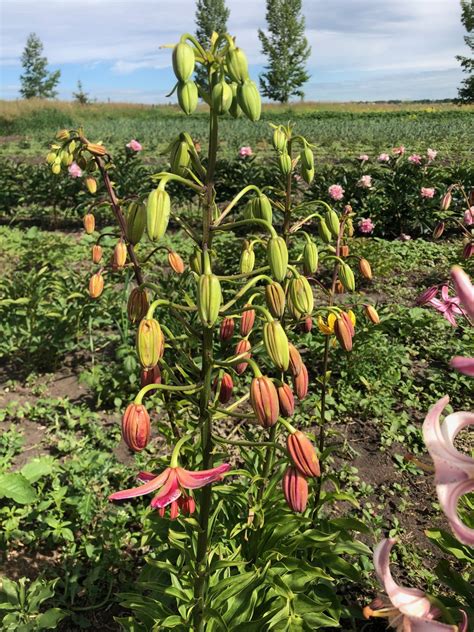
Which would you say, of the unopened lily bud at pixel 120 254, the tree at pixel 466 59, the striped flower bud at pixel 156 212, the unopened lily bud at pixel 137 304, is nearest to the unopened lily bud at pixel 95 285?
the unopened lily bud at pixel 120 254

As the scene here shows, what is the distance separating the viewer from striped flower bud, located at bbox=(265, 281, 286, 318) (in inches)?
44.4

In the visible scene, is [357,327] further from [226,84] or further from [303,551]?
[226,84]

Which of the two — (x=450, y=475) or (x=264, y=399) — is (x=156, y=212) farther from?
(x=450, y=475)

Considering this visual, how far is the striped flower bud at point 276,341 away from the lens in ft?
→ 3.42

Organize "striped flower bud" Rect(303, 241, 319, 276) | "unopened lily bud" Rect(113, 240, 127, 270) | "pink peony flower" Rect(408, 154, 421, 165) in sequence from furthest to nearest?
"pink peony flower" Rect(408, 154, 421, 165) < "unopened lily bud" Rect(113, 240, 127, 270) < "striped flower bud" Rect(303, 241, 319, 276)

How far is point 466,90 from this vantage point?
30562mm

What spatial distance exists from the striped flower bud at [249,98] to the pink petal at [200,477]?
2.38ft

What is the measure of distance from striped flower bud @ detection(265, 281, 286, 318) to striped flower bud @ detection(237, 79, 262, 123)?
362mm

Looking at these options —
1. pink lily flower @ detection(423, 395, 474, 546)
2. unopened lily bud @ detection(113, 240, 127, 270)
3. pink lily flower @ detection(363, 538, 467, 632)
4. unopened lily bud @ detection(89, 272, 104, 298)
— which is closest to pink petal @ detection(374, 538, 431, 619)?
pink lily flower @ detection(363, 538, 467, 632)

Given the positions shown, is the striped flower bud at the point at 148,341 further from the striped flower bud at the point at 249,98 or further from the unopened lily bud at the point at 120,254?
the unopened lily bud at the point at 120,254

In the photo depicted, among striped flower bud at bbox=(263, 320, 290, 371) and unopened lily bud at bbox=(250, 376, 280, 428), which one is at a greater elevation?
striped flower bud at bbox=(263, 320, 290, 371)

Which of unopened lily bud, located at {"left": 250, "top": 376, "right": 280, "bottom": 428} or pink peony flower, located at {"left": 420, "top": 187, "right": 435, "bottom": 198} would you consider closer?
unopened lily bud, located at {"left": 250, "top": 376, "right": 280, "bottom": 428}

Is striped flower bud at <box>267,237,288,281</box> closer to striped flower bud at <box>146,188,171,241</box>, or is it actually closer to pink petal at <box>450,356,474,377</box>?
striped flower bud at <box>146,188,171,241</box>

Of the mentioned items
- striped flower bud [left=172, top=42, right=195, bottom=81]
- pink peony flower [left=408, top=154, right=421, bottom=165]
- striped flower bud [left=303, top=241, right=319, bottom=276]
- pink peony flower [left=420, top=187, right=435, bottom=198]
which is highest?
striped flower bud [left=172, top=42, right=195, bottom=81]
